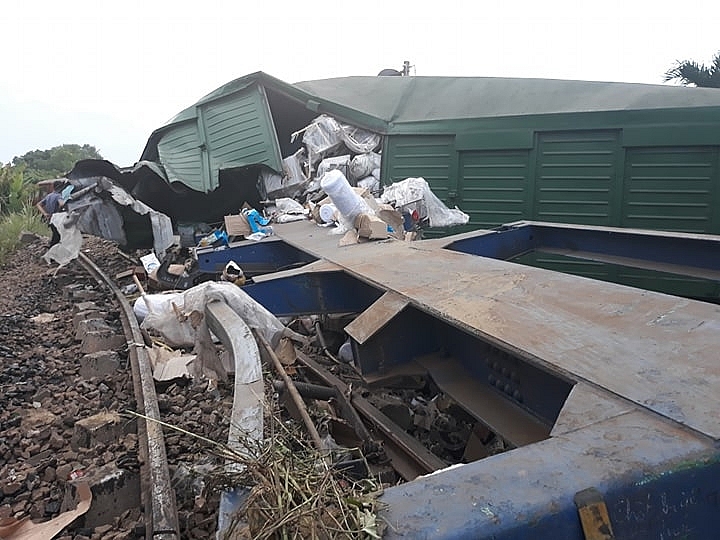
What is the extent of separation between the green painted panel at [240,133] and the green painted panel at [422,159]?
164cm

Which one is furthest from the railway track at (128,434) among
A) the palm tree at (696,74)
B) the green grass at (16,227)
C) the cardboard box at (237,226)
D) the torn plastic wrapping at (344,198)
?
the palm tree at (696,74)

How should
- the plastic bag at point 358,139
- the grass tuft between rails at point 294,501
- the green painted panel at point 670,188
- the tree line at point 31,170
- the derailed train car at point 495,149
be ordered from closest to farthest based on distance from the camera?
1. the grass tuft between rails at point 294,501
2. the green painted panel at point 670,188
3. the derailed train car at point 495,149
4. the plastic bag at point 358,139
5. the tree line at point 31,170

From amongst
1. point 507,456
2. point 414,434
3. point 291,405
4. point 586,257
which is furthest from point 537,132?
point 507,456

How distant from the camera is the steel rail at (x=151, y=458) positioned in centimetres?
200

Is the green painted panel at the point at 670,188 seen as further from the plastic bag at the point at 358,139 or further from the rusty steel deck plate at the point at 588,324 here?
the plastic bag at the point at 358,139

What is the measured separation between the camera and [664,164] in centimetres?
565

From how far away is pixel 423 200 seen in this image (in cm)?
632

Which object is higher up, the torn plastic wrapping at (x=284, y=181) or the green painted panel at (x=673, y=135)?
the green painted panel at (x=673, y=135)

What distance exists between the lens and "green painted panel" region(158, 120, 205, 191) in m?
8.55

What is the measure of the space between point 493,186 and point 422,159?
1.06 m

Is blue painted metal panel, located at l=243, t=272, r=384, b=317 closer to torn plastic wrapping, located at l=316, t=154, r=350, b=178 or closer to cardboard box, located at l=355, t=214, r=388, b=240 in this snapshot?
cardboard box, located at l=355, t=214, r=388, b=240

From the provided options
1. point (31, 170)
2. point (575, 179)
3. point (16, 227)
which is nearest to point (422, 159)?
point (575, 179)

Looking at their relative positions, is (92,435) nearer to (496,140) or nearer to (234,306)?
(234,306)

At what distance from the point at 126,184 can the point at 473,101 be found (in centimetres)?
465
